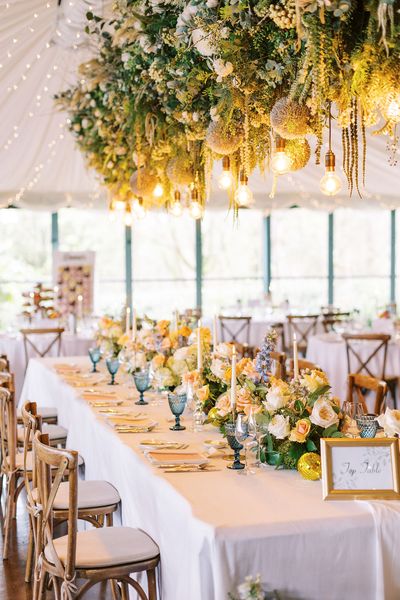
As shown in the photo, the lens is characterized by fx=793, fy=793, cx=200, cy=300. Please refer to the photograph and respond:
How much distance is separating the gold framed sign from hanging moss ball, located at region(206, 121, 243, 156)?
2.36 metres

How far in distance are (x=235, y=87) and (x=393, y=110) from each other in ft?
3.33

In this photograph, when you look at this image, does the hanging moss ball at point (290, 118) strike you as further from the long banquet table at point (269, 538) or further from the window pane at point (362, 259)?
the window pane at point (362, 259)

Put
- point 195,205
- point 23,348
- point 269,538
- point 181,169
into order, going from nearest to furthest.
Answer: point 269,538 → point 181,169 → point 195,205 → point 23,348

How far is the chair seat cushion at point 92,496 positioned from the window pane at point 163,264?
8.20 metres

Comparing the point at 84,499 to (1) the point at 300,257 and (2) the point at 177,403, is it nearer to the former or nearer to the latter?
(2) the point at 177,403

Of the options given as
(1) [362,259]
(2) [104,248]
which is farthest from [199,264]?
(1) [362,259]

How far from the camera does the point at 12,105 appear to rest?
7.42m

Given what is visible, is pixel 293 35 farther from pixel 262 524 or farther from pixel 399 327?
pixel 399 327

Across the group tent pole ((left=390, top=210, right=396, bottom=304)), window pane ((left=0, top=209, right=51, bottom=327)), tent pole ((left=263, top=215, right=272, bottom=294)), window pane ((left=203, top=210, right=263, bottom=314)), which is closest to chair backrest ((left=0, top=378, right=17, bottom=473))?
window pane ((left=0, top=209, right=51, bottom=327))

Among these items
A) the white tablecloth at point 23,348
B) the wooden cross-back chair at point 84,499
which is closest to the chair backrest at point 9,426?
the wooden cross-back chair at point 84,499

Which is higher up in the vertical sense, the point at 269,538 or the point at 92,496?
the point at 269,538

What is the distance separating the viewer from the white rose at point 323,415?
289 cm

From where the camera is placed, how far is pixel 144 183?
647 centimetres

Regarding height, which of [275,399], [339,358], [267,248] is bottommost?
[339,358]
